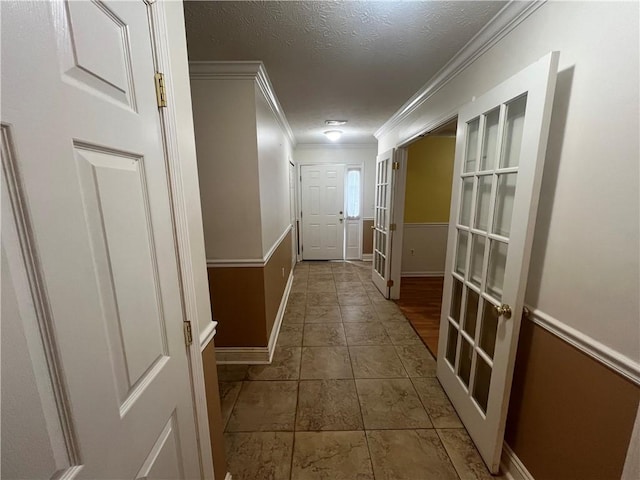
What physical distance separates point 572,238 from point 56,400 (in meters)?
1.57

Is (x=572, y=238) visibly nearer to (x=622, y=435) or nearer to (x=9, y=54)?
(x=622, y=435)

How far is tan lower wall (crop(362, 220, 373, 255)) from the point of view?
Answer: 17.6 feet

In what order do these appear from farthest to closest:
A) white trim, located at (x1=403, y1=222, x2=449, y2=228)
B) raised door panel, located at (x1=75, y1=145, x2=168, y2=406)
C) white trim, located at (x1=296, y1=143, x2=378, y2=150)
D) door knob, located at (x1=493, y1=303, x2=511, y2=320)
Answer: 1. white trim, located at (x1=296, y1=143, x2=378, y2=150)
2. white trim, located at (x1=403, y1=222, x2=449, y2=228)
3. door knob, located at (x1=493, y1=303, x2=511, y2=320)
4. raised door panel, located at (x1=75, y1=145, x2=168, y2=406)

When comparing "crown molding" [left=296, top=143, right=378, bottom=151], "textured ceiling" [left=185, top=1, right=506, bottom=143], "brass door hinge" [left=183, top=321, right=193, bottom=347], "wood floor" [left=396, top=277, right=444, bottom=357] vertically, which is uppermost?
"crown molding" [left=296, top=143, right=378, bottom=151]

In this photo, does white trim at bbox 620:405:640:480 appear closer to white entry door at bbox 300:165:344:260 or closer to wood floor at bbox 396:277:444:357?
wood floor at bbox 396:277:444:357

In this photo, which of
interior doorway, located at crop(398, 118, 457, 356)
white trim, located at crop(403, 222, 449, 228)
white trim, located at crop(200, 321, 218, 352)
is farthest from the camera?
white trim, located at crop(403, 222, 449, 228)

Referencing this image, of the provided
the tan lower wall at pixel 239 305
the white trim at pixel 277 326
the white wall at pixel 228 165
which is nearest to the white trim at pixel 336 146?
the white trim at pixel 277 326

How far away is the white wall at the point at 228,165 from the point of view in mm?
1904

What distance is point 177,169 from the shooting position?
→ 32.3 inches

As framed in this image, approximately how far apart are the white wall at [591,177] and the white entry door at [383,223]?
213cm

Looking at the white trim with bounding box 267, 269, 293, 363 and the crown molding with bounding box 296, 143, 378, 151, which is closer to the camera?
the white trim with bounding box 267, 269, 293, 363

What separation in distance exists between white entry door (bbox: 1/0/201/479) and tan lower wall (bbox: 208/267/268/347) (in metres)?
1.38

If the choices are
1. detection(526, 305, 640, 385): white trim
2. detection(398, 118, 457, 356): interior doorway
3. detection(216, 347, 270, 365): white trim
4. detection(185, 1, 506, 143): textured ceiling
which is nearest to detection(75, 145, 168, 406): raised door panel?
detection(185, 1, 506, 143): textured ceiling

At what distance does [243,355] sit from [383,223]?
7.96 ft
